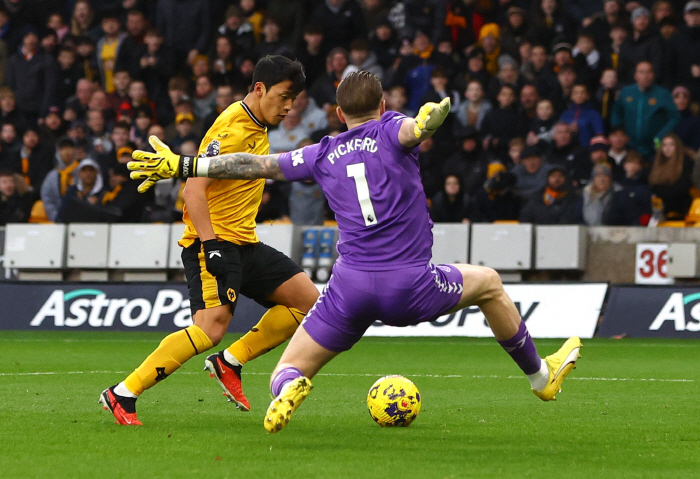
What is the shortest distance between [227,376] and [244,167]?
182 cm

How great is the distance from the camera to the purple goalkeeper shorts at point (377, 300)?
5.94 meters

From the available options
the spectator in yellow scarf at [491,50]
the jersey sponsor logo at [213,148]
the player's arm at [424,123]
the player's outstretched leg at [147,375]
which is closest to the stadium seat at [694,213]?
the spectator in yellow scarf at [491,50]

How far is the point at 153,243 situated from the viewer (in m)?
17.3

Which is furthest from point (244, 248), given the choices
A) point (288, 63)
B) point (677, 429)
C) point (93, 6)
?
point (93, 6)

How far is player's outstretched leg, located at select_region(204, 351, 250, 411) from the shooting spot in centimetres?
748

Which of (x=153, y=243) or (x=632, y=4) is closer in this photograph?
(x=153, y=243)

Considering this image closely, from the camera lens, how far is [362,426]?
7.00 metres

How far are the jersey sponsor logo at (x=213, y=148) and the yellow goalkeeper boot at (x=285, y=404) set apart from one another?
6.59 feet

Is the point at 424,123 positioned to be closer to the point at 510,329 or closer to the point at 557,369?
the point at 510,329

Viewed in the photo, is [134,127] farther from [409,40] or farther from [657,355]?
[657,355]

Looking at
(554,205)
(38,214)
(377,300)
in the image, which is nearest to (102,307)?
(38,214)

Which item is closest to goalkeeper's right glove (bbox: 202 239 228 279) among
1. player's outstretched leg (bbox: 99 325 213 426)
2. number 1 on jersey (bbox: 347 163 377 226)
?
player's outstretched leg (bbox: 99 325 213 426)

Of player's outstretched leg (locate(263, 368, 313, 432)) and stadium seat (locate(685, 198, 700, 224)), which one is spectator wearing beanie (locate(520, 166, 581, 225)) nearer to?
stadium seat (locate(685, 198, 700, 224))

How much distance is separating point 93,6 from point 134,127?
4809mm
